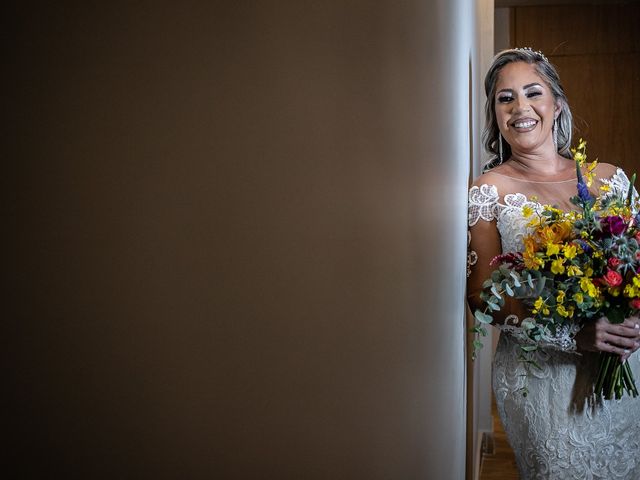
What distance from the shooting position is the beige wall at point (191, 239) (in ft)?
0.89

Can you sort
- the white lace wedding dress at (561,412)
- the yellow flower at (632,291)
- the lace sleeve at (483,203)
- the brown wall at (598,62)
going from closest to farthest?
1. the yellow flower at (632,291)
2. the white lace wedding dress at (561,412)
3. the lace sleeve at (483,203)
4. the brown wall at (598,62)

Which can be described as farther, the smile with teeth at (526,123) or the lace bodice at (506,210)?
the smile with teeth at (526,123)

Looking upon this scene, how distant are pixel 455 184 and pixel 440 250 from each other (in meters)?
0.40

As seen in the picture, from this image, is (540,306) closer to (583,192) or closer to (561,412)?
(583,192)

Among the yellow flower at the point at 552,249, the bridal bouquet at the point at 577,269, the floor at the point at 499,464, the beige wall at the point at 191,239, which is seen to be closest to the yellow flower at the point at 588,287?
the bridal bouquet at the point at 577,269

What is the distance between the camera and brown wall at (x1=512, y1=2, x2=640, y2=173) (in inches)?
200

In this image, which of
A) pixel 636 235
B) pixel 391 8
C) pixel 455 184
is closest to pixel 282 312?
pixel 391 8

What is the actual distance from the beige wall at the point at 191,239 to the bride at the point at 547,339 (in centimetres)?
133

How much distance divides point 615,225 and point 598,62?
4162 mm

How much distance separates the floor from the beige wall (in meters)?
3.12

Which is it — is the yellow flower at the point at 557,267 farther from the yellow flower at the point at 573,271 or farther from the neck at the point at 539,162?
the neck at the point at 539,162

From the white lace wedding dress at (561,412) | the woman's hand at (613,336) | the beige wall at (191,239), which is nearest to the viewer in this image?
the beige wall at (191,239)

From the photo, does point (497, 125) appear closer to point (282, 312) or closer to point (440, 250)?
point (440, 250)

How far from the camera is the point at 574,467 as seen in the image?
1806 millimetres
